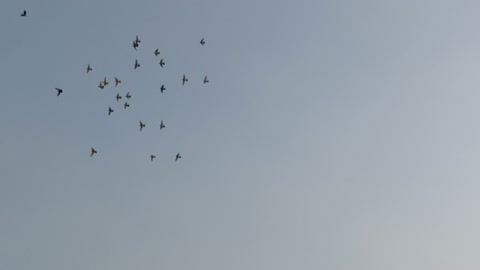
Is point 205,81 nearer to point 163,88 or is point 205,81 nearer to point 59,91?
point 163,88

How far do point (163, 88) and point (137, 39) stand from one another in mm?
14438

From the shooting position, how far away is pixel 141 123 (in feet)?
478

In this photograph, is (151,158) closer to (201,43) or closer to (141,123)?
(141,123)

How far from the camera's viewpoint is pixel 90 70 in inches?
5349

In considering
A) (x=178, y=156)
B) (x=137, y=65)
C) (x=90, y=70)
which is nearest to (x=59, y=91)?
(x=90, y=70)

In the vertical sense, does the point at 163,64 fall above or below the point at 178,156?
above

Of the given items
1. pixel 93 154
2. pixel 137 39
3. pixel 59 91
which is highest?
pixel 137 39

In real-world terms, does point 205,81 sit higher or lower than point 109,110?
higher

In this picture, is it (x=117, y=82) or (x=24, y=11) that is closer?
(x=24, y=11)

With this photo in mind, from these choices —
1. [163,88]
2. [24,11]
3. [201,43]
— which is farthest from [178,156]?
[24,11]

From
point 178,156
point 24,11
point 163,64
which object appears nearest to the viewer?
point 24,11

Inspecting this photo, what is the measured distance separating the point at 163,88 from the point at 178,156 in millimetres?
18165

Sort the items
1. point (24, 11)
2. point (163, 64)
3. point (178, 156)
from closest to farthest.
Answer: point (24, 11) < point (163, 64) < point (178, 156)

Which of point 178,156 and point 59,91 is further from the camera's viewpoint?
point 178,156
